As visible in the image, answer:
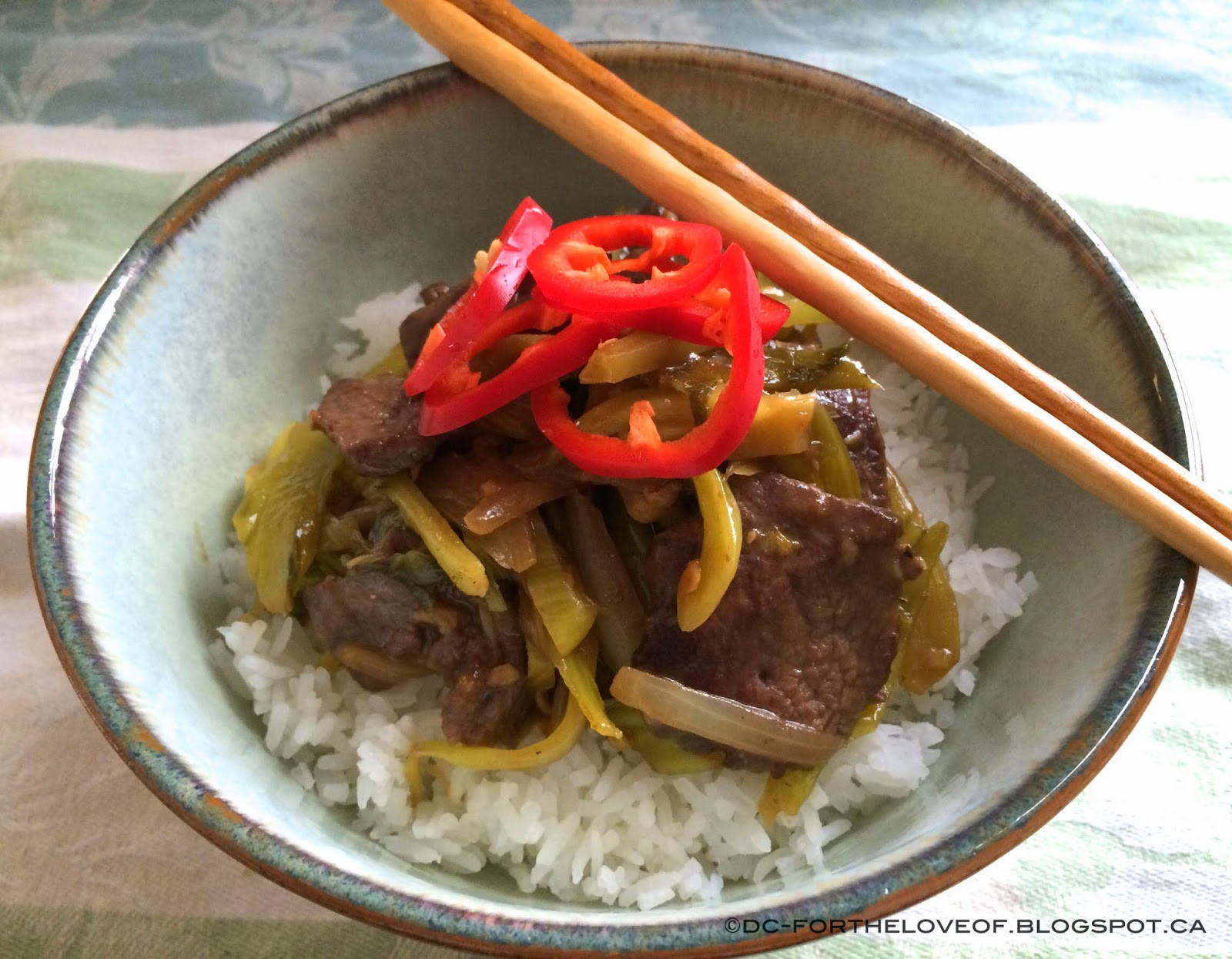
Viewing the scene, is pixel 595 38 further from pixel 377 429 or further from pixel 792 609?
pixel 792 609

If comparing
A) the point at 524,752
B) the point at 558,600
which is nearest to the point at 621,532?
the point at 558,600

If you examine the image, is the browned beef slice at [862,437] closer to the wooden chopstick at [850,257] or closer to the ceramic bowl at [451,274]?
the wooden chopstick at [850,257]

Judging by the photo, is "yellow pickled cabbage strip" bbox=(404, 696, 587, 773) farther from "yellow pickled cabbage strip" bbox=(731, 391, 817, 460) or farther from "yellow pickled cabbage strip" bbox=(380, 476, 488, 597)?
"yellow pickled cabbage strip" bbox=(731, 391, 817, 460)

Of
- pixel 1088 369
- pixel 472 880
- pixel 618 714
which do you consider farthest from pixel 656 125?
pixel 472 880

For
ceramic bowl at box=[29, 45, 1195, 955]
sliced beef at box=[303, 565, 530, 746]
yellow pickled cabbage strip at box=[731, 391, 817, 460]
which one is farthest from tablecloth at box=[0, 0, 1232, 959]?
yellow pickled cabbage strip at box=[731, 391, 817, 460]

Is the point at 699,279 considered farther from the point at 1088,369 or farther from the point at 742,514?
the point at 1088,369

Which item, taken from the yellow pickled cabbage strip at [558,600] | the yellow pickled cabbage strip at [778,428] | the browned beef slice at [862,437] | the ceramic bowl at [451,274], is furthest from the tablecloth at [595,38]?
the yellow pickled cabbage strip at [778,428]
